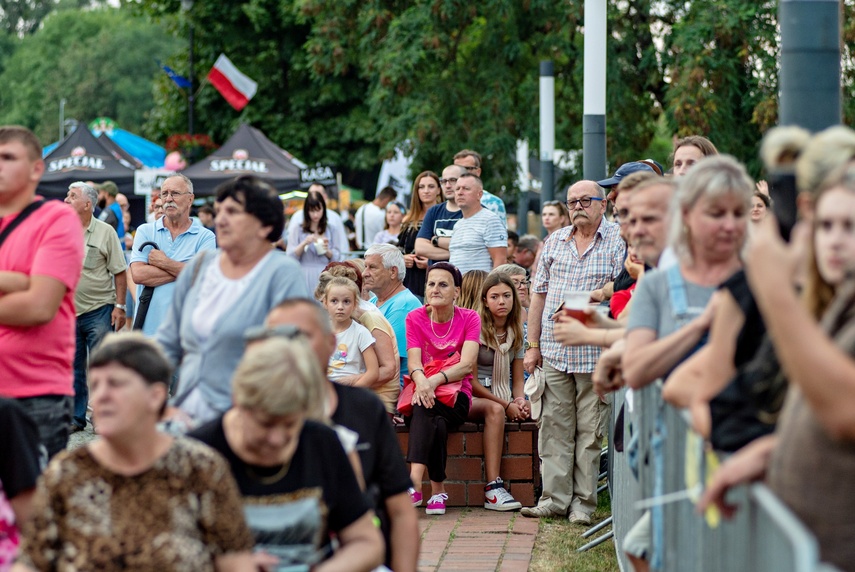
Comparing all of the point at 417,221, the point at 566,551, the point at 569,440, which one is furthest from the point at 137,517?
the point at 417,221

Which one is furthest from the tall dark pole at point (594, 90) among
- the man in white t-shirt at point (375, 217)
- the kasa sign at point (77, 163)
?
the kasa sign at point (77, 163)

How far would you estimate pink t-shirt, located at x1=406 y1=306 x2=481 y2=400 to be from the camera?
29.2ft

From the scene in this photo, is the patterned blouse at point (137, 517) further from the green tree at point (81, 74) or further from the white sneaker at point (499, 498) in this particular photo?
the green tree at point (81, 74)

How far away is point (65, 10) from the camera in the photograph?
101 metres

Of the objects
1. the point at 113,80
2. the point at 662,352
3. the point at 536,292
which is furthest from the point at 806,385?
the point at 113,80

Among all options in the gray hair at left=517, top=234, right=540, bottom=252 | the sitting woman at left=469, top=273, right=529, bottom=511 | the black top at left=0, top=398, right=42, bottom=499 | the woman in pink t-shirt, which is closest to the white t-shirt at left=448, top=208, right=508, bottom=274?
the sitting woman at left=469, top=273, right=529, bottom=511

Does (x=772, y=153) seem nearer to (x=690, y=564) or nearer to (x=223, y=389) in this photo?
(x=690, y=564)

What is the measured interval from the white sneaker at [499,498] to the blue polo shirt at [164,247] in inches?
102

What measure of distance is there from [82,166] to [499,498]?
16.6 meters

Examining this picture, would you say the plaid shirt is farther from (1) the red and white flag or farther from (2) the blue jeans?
(1) the red and white flag

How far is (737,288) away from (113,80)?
3368 inches

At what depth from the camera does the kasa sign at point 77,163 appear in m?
23.5

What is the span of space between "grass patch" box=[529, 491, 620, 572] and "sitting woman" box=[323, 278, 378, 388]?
1.50m

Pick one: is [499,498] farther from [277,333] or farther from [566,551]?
→ [277,333]
